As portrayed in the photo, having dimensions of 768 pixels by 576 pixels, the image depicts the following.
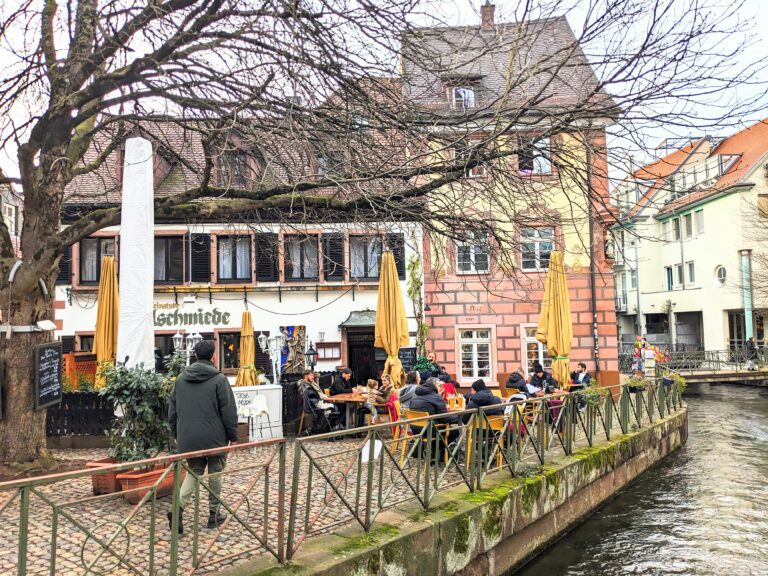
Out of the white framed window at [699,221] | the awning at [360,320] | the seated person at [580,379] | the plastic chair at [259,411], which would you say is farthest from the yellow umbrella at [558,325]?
the white framed window at [699,221]

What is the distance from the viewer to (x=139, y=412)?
6.76 metres

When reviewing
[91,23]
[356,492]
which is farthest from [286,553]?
[91,23]

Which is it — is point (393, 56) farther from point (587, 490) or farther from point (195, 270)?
point (195, 270)

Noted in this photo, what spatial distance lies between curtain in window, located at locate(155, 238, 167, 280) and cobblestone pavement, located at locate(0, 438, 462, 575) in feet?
46.3

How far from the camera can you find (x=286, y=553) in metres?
4.61

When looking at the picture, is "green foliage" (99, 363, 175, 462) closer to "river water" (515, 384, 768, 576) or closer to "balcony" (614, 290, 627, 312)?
"river water" (515, 384, 768, 576)

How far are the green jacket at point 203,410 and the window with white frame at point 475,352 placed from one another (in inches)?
599

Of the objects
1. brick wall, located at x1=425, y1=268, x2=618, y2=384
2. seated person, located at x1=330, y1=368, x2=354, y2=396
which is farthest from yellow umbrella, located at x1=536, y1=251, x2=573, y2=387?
brick wall, located at x1=425, y1=268, x2=618, y2=384

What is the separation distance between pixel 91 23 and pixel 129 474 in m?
5.85

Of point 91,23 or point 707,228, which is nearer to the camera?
point 91,23

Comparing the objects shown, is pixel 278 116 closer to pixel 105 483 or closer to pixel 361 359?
pixel 105 483

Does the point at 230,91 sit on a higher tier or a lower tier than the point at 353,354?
higher

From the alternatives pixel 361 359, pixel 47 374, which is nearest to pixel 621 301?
pixel 361 359

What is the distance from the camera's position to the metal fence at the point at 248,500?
382 centimetres
